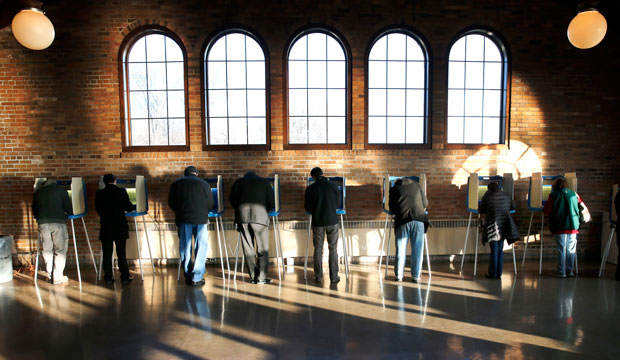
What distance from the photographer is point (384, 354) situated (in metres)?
3.36

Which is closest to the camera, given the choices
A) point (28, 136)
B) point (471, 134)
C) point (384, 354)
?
point (384, 354)

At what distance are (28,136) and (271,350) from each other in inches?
229

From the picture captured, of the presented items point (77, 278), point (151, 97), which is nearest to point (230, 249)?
point (77, 278)

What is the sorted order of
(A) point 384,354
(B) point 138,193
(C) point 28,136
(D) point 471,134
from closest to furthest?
(A) point 384,354 < (B) point 138,193 < (C) point 28,136 < (D) point 471,134

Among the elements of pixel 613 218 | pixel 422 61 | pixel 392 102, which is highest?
pixel 422 61

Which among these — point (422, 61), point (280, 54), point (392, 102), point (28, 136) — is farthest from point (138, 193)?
point (422, 61)

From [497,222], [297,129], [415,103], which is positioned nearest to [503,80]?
[415,103]

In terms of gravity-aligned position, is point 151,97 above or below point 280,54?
below

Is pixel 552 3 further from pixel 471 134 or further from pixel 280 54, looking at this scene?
pixel 280 54

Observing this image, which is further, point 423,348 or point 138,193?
point 138,193

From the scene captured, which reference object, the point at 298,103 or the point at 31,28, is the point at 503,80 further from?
the point at 31,28

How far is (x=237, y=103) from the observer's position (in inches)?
258

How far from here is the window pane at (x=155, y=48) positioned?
6469 mm

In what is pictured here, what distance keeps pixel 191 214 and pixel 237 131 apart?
74.5 inches
